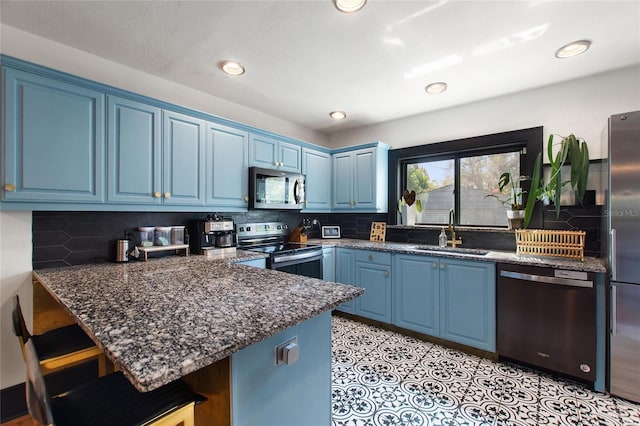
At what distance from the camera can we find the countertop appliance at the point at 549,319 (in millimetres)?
1961

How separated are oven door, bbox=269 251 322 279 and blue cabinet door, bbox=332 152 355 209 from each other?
82cm

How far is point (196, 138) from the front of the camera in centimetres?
237

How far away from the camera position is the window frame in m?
2.64

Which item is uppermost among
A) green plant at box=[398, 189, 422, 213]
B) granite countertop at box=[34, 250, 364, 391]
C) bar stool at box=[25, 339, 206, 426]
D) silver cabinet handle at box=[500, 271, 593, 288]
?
green plant at box=[398, 189, 422, 213]

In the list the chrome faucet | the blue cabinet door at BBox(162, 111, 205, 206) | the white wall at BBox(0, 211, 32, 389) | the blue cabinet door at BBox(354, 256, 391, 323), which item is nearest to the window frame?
the chrome faucet

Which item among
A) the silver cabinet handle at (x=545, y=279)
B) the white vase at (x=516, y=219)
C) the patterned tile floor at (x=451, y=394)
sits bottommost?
the patterned tile floor at (x=451, y=394)

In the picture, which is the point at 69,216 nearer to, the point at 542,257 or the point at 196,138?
the point at 196,138

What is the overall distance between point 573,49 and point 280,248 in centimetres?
286

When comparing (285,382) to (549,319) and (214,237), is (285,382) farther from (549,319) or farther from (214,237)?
(549,319)

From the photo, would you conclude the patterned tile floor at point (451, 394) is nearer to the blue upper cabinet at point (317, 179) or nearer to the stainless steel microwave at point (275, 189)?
the stainless steel microwave at point (275, 189)

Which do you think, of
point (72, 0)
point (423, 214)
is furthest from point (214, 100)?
point (423, 214)

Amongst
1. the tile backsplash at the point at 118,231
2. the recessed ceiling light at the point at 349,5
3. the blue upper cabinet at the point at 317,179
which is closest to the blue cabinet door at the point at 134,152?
the tile backsplash at the point at 118,231

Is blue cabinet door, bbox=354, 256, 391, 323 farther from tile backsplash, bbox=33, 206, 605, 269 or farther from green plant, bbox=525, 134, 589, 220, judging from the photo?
green plant, bbox=525, 134, 589, 220

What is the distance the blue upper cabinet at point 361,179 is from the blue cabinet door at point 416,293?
33.7 inches
